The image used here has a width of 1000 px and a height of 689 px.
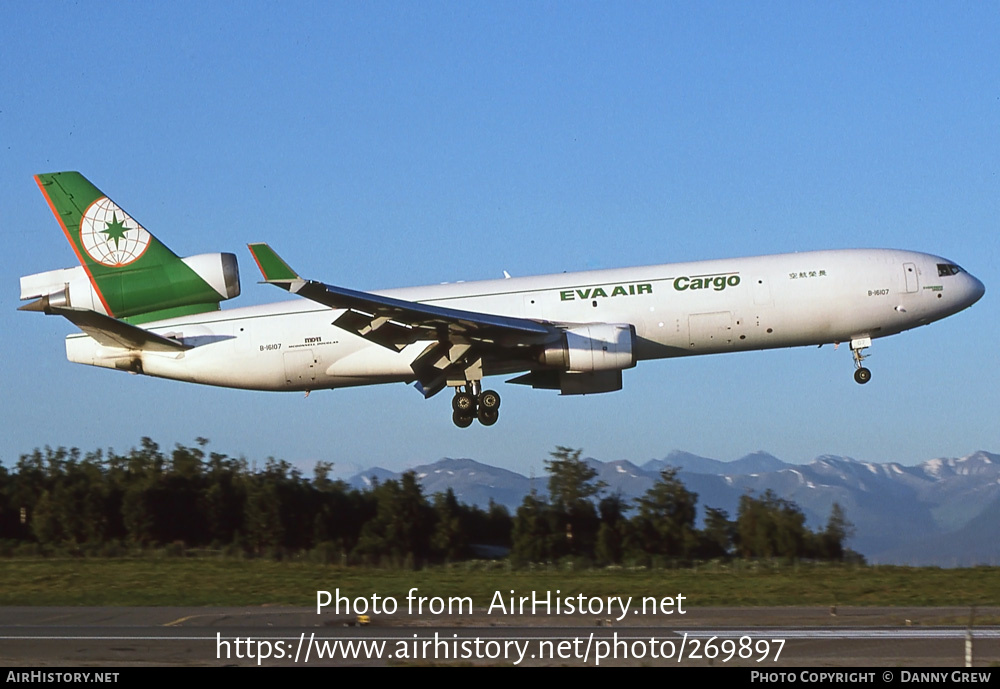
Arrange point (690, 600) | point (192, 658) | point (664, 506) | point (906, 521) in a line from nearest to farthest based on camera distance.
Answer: point (192, 658), point (690, 600), point (664, 506), point (906, 521)

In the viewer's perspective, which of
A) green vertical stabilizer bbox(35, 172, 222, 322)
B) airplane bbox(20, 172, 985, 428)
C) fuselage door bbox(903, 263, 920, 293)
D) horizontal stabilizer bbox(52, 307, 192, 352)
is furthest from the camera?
green vertical stabilizer bbox(35, 172, 222, 322)

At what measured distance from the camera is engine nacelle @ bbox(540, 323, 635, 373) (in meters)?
31.3

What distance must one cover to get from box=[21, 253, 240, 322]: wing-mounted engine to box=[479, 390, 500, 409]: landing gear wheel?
8.29 meters

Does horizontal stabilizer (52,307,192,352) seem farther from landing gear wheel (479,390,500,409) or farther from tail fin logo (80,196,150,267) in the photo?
landing gear wheel (479,390,500,409)

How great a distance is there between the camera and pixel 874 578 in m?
29.1

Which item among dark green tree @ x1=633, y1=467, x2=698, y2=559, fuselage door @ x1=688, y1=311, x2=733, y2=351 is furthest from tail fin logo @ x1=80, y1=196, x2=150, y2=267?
dark green tree @ x1=633, y1=467, x2=698, y2=559

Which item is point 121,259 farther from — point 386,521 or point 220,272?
point 386,521

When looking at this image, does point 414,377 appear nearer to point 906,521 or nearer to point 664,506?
point 664,506

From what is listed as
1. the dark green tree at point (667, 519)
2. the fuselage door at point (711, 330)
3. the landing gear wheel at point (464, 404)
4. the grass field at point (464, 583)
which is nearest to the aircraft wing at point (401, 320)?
the landing gear wheel at point (464, 404)

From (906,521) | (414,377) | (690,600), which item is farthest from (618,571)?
(906,521)

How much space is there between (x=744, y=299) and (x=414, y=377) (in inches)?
396

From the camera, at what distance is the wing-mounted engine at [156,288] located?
1346 inches

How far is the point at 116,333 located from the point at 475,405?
10.6 m

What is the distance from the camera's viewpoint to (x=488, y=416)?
33.3m
